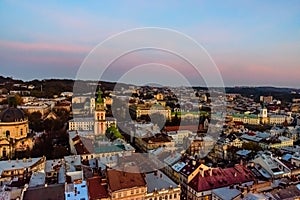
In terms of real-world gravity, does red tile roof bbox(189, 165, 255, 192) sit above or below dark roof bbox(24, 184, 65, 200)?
below

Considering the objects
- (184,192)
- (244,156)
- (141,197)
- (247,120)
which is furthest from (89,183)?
(247,120)

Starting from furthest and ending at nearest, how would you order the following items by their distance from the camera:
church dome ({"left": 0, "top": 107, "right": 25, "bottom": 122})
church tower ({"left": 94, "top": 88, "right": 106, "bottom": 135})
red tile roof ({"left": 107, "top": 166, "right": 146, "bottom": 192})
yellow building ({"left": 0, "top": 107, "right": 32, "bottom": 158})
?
church dome ({"left": 0, "top": 107, "right": 25, "bottom": 122}) → church tower ({"left": 94, "top": 88, "right": 106, "bottom": 135}) → yellow building ({"left": 0, "top": 107, "right": 32, "bottom": 158}) → red tile roof ({"left": 107, "top": 166, "right": 146, "bottom": 192})

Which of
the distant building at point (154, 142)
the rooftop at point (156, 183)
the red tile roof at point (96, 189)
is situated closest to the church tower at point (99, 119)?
the distant building at point (154, 142)

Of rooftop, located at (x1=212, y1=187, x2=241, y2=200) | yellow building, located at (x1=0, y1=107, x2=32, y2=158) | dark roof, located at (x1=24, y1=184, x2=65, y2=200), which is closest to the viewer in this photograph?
dark roof, located at (x1=24, y1=184, x2=65, y2=200)

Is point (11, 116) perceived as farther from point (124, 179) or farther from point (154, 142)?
point (124, 179)

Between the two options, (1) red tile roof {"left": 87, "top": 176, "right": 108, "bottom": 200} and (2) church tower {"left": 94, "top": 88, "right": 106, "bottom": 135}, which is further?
(2) church tower {"left": 94, "top": 88, "right": 106, "bottom": 135}

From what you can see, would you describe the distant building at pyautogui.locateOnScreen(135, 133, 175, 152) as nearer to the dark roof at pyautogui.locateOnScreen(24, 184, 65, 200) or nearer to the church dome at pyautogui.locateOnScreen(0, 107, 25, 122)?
the church dome at pyautogui.locateOnScreen(0, 107, 25, 122)

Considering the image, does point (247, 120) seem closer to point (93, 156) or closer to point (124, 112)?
point (124, 112)

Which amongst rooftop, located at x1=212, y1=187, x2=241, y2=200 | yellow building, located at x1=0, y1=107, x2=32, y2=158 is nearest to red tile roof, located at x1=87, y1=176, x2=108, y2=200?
rooftop, located at x1=212, y1=187, x2=241, y2=200
